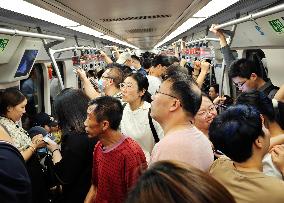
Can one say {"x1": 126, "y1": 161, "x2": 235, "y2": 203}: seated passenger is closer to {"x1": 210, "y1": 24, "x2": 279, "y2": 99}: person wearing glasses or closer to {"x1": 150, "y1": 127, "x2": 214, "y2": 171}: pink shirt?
{"x1": 150, "y1": 127, "x2": 214, "y2": 171}: pink shirt

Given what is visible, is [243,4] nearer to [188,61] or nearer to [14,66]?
[14,66]

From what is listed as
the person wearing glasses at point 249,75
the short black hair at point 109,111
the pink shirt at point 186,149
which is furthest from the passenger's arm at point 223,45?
the pink shirt at point 186,149

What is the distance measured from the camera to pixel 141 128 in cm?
292

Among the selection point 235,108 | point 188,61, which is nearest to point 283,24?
point 235,108

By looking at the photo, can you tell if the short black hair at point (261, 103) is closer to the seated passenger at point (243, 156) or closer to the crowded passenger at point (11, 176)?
the seated passenger at point (243, 156)

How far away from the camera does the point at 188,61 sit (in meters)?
8.18

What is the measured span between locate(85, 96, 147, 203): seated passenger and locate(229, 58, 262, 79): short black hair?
1518 mm

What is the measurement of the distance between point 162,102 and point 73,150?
752 mm

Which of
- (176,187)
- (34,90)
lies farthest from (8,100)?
(34,90)

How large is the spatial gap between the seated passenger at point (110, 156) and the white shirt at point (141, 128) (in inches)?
19.6

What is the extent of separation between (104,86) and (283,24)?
2.00 meters

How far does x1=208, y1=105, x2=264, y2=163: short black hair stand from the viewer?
164 centimetres

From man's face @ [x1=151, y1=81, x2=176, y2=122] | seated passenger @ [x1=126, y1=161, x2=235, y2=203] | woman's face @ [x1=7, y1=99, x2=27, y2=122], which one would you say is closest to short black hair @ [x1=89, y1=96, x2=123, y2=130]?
man's face @ [x1=151, y1=81, x2=176, y2=122]

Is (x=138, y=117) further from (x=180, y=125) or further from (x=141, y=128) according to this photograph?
(x=180, y=125)
